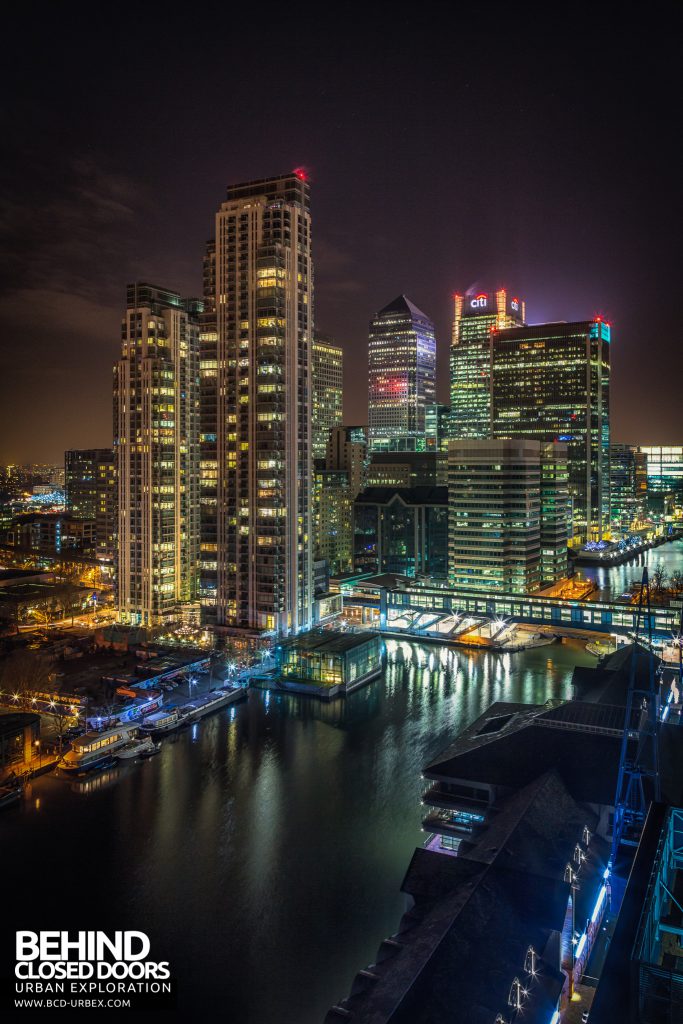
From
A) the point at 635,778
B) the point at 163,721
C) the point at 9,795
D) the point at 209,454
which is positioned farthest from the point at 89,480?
the point at 635,778

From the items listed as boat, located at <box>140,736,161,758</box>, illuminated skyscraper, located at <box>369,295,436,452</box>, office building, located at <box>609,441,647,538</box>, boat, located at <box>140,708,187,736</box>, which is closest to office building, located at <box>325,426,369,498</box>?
office building, located at <box>609,441,647,538</box>

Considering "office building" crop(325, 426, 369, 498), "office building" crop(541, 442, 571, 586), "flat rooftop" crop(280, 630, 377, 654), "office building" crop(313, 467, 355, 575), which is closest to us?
"flat rooftop" crop(280, 630, 377, 654)

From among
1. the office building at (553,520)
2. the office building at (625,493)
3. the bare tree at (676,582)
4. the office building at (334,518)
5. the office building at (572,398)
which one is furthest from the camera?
the office building at (625,493)

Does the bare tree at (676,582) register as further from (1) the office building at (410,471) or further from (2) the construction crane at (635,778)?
(2) the construction crane at (635,778)

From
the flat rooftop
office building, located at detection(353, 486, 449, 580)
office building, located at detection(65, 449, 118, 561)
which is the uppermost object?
office building, located at detection(65, 449, 118, 561)

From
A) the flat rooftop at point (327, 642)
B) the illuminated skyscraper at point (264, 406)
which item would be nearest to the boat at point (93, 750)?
the flat rooftop at point (327, 642)

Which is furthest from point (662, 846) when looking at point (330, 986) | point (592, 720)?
point (592, 720)

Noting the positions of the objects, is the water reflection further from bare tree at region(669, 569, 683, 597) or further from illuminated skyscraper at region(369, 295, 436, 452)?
illuminated skyscraper at region(369, 295, 436, 452)
